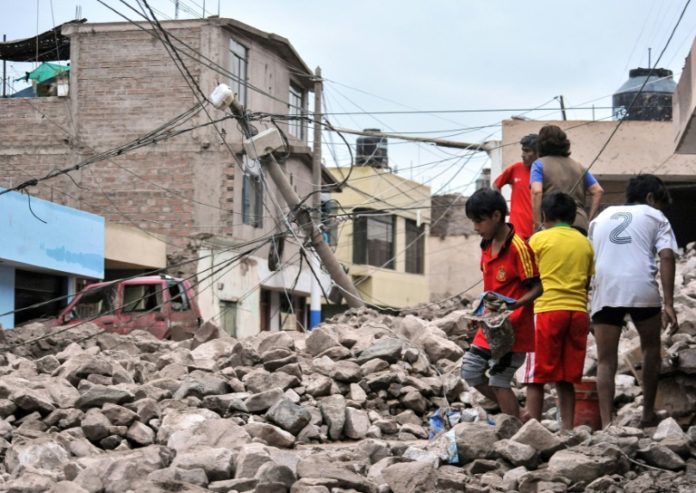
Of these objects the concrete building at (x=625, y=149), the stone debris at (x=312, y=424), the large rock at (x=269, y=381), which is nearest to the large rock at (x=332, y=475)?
the stone debris at (x=312, y=424)

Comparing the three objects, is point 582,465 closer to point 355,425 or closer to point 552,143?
point 552,143

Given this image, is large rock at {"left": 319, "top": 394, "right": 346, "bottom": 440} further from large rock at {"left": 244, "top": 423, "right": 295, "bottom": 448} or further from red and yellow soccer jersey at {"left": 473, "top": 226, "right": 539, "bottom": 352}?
red and yellow soccer jersey at {"left": 473, "top": 226, "right": 539, "bottom": 352}

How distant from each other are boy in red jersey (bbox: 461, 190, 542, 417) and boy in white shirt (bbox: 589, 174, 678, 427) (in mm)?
533

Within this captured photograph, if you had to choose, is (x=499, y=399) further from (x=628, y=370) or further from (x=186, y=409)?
(x=186, y=409)

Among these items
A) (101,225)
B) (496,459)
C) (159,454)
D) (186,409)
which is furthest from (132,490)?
(101,225)

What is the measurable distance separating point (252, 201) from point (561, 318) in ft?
81.7

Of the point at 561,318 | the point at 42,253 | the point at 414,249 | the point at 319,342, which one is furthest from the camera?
the point at 414,249

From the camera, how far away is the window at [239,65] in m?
30.1

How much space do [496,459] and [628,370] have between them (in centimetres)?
302

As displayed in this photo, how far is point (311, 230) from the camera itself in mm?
17625

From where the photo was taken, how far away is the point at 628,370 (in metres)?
8.66

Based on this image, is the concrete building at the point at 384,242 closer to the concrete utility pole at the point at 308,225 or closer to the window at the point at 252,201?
the window at the point at 252,201

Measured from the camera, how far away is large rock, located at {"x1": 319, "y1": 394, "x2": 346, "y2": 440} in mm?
8375

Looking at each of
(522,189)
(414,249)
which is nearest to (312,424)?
(522,189)
